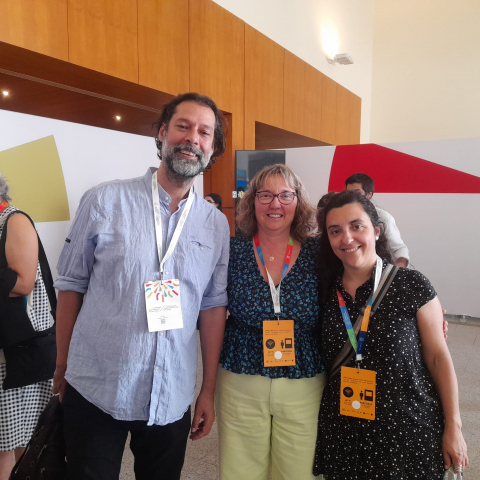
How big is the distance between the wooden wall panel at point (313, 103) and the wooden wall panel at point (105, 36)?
4.02m

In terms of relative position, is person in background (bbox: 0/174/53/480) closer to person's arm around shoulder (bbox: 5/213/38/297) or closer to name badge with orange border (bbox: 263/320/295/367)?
person's arm around shoulder (bbox: 5/213/38/297)

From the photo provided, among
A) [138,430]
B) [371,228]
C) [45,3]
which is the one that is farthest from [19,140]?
[371,228]

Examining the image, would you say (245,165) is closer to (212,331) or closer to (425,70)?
(212,331)

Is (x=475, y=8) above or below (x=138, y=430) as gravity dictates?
above

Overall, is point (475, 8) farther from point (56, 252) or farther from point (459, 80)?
point (56, 252)

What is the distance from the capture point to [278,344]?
1499 millimetres

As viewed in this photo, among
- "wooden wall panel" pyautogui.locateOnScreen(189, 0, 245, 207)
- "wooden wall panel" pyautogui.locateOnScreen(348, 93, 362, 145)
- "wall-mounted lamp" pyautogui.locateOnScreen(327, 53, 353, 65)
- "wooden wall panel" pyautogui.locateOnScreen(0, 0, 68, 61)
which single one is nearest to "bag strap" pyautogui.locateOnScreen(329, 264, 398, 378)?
"wooden wall panel" pyautogui.locateOnScreen(0, 0, 68, 61)

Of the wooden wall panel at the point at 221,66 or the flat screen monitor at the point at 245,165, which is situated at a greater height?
the wooden wall panel at the point at 221,66

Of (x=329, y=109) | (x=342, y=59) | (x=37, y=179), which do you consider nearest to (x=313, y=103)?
(x=329, y=109)

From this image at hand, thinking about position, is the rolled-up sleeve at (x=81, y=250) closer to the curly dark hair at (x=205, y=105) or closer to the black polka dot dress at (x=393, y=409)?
the curly dark hair at (x=205, y=105)

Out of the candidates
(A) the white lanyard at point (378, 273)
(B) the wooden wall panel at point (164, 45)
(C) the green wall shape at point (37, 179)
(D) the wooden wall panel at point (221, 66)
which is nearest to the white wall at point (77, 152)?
(C) the green wall shape at point (37, 179)

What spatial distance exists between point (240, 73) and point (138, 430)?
17.9 ft

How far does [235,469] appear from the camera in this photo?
1.57m

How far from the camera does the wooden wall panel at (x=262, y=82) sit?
611cm
